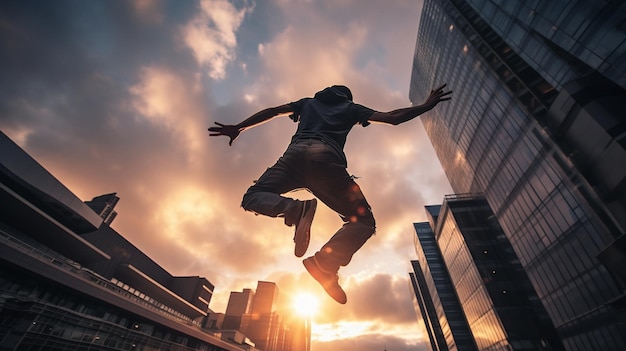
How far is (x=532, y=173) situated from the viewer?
33062mm

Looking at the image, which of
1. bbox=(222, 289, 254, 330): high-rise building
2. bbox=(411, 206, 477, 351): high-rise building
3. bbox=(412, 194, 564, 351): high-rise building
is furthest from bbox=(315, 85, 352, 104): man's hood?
bbox=(222, 289, 254, 330): high-rise building

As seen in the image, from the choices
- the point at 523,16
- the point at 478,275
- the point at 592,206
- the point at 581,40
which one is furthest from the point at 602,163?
the point at 478,275

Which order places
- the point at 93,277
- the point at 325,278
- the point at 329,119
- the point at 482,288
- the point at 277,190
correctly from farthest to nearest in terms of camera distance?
1. the point at 482,288
2. the point at 93,277
3. the point at 329,119
4. the point at 277,190
5. the point at 325,278

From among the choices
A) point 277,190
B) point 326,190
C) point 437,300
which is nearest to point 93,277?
point 277,190

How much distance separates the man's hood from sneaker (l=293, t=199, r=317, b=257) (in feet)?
6.65

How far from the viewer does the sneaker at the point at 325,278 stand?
8.82 ft

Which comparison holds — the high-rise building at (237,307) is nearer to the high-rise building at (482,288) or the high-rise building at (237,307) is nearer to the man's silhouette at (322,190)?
the high-rise building at (482,288)

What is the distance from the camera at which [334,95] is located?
12.9 ft

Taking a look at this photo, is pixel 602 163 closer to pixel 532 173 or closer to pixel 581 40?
pixel 532 173

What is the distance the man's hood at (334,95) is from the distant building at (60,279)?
965 inches

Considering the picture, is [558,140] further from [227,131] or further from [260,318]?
[260,318]

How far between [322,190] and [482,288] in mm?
54423

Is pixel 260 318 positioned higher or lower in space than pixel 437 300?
higher

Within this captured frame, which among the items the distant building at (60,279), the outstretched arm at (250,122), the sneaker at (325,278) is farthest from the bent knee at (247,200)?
the distant building at (60,279)
